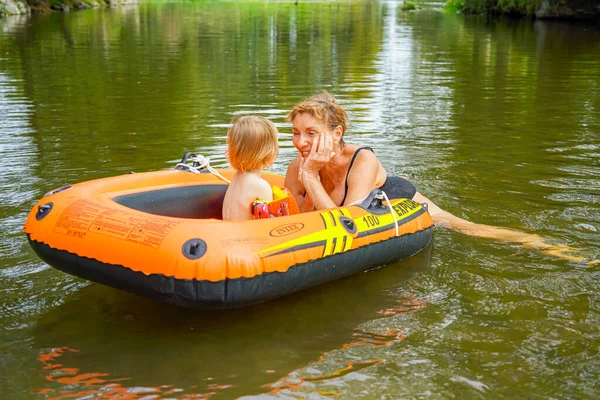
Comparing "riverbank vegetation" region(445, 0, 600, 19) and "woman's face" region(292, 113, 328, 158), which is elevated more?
"riverbank vegetation" region(445, 0, 600, 19)

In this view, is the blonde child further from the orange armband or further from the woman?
the woman

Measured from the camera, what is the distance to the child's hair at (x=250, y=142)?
12.7 feet

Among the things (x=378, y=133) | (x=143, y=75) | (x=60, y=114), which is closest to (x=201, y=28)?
(x=143, y=75)

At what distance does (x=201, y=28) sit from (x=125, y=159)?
19.6 meters

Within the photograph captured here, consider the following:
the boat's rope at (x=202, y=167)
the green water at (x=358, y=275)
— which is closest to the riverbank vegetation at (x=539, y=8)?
the green water at (x=358, y=275)

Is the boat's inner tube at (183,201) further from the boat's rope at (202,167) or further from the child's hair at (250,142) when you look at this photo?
the child's hair at (250,142)

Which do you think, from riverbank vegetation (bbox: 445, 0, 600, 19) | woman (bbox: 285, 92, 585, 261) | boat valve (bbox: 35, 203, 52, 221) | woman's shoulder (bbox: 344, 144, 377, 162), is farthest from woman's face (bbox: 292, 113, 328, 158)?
riverbank vegetation (bbox: 445, 0, 600, 19)

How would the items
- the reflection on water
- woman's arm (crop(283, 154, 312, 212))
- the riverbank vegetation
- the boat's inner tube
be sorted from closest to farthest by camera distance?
the reflection on water
the boat's inner tube
woman's arm (crop(283, 154, 312, 212))
the riverbank vegetation

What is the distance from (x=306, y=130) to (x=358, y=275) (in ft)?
3.20

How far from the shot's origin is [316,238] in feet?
12.6

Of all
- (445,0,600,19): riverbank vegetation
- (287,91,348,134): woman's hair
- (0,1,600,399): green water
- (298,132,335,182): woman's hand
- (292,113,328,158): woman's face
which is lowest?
(0,1,600,399): green water

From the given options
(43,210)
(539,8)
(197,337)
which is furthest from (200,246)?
(539,8)

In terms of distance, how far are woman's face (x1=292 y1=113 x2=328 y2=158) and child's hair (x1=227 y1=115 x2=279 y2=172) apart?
0.31m

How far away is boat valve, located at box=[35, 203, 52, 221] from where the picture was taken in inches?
155
